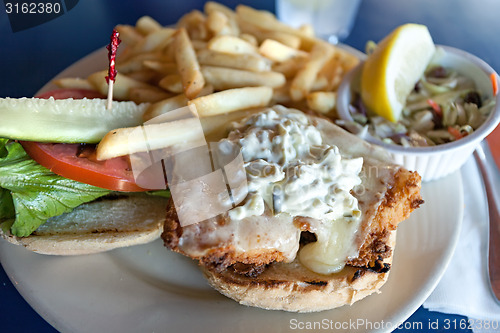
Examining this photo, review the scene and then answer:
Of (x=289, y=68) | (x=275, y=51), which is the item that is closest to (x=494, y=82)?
(x=289, y=68)

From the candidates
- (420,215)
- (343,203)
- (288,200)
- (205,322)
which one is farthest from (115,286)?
(420,215)

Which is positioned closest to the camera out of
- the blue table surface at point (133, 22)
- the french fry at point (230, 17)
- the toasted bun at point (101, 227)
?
the toasted bun at point (101, 227)

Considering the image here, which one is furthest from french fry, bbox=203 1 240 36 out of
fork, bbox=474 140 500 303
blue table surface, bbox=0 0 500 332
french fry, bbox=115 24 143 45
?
fork, bbox=474 140 500 303

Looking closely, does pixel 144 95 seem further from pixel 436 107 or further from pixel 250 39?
pixel 436 107

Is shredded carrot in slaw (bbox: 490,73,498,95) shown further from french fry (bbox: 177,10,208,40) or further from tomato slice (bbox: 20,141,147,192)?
tomato slice (bbox: 20,141,147,192)

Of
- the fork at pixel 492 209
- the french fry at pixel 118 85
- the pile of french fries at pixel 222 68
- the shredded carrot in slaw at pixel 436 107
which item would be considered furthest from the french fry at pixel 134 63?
the fork at pixel 492 209

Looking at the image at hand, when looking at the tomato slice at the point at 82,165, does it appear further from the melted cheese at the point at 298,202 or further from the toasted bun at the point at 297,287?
the toasted bun at the point at 297,287
